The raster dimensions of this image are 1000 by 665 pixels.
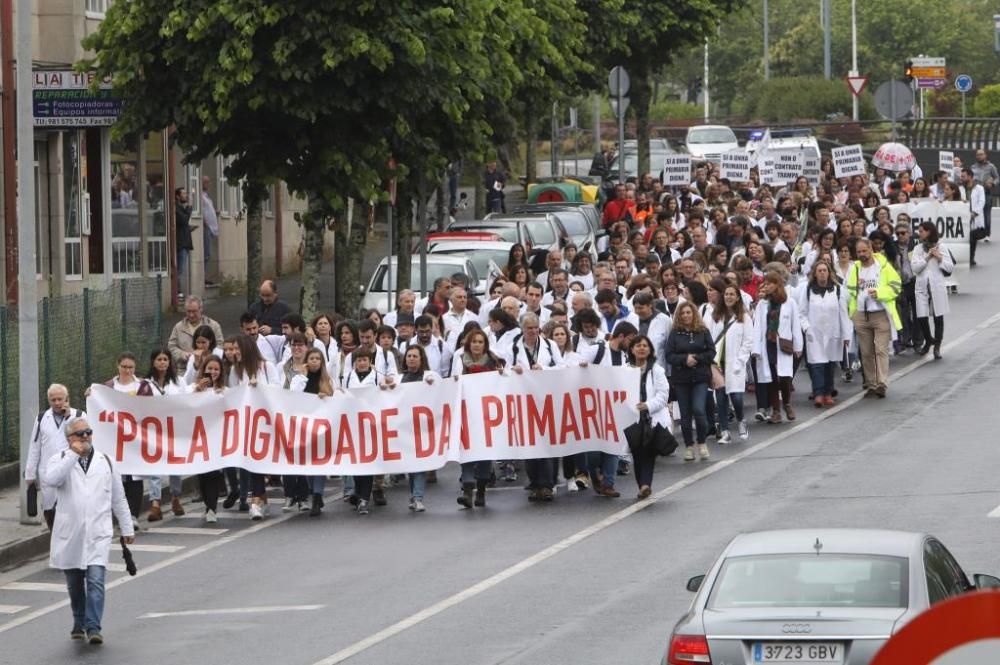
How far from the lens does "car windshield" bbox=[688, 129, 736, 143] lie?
213 feet

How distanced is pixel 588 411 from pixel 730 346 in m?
3.32

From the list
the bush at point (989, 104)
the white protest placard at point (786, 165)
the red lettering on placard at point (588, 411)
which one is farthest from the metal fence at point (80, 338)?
the bush at point (989, 104)

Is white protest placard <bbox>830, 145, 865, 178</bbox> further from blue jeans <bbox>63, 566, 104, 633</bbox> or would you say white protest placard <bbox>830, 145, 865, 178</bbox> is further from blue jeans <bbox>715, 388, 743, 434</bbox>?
blue jeans <bbox>63, 566, 104, 633</bbox>

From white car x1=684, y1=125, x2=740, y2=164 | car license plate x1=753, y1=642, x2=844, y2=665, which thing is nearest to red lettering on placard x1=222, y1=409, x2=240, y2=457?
car license plate x1=753, y1=642, x2=844, y2=665

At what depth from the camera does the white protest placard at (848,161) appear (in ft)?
121

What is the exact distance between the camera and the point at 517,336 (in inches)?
739

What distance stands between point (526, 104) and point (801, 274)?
36.5ft

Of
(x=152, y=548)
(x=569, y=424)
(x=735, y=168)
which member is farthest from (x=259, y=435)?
(x=735, y=168)

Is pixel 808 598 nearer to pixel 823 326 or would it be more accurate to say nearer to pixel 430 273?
pixel 823 326

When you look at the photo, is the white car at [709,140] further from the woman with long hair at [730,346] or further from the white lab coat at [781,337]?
the woman with long hair at [730,346]

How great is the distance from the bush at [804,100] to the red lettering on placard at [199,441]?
222 feet

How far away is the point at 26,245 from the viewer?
17.5m

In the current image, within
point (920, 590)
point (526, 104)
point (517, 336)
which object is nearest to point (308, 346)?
point (517, 336)

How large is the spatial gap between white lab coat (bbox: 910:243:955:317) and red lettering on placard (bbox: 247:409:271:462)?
1100cm
